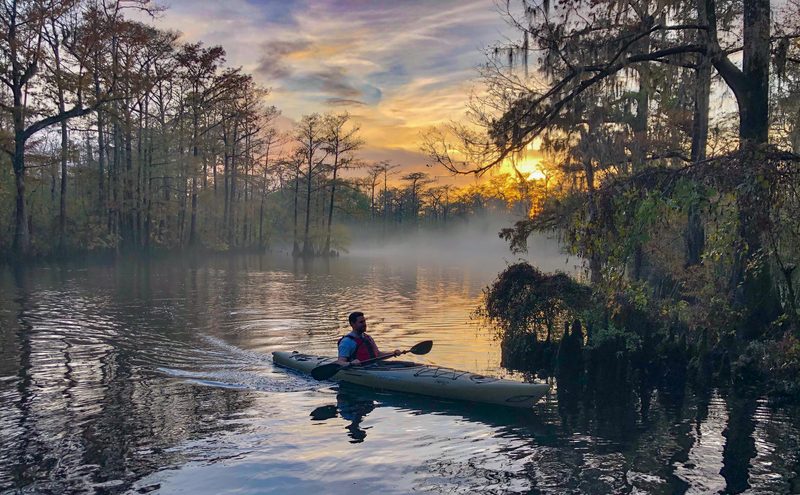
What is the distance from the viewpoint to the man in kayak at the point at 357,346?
39.2 feet

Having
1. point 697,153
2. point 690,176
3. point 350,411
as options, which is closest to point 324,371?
point 350,411

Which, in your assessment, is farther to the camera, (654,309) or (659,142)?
(659,142)

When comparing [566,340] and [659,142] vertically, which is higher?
[659,142]

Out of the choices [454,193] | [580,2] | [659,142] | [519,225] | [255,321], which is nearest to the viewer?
[580,2]

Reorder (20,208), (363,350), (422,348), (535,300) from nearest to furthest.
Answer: (363,350) → (535,300) → (422,348) → (20,208)

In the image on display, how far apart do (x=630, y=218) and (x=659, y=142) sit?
401 inches

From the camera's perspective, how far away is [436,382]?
10609mm

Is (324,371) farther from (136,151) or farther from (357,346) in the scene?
(136,151)

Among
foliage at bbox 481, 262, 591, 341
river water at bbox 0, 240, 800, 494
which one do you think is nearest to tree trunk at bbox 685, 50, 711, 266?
foliage at bbox 481, 262, 591, 341

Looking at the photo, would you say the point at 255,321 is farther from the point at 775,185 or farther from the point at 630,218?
the point at 775,185

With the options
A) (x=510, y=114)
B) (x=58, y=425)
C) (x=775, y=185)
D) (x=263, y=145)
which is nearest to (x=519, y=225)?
(x=510, y=114)

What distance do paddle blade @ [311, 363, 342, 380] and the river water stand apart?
308mm

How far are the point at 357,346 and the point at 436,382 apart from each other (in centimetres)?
206

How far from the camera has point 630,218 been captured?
8.66 metres
